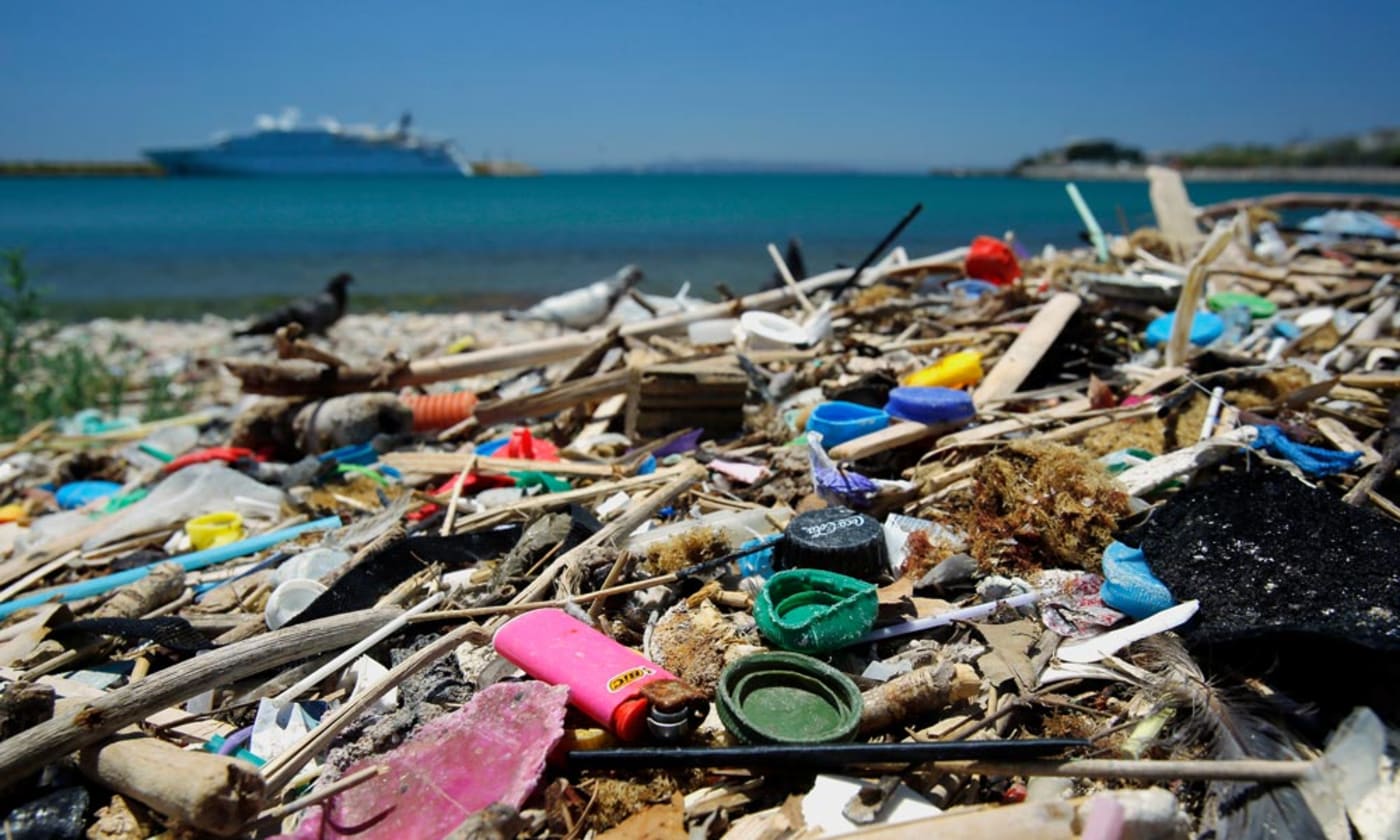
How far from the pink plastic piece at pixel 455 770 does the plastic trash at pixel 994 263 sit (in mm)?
6778

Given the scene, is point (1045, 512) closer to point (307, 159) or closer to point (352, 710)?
point (352, 710)

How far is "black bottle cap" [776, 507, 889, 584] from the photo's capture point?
3127 mm

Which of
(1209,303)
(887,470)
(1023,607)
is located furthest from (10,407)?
(1209,303)

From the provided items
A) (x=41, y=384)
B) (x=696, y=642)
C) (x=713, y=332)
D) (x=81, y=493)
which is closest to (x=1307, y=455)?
(x=696, y=642)

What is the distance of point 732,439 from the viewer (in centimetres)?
497

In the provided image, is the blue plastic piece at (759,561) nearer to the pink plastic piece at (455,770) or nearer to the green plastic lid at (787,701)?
the green plastic lid at (787,701)

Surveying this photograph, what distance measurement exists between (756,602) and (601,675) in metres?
0.69

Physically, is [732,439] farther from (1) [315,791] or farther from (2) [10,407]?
(2) [10,407]

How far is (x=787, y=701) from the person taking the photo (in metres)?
2.47

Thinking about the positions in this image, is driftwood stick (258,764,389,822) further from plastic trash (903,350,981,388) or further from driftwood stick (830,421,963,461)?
plastic trash (903,350,981,388)

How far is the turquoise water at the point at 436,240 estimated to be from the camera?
21297mm

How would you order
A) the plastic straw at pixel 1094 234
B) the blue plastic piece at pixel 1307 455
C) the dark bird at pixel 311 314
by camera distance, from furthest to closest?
the dark bird at pixel 311 314, the plastic straw at pixel 1094 234, the blue plastic piece at pixel 1307 455

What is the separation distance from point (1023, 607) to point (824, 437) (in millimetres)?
1484

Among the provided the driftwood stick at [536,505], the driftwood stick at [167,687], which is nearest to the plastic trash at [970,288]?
the driftwood stick at [536,505]
